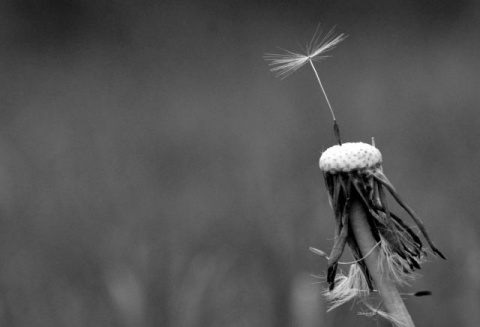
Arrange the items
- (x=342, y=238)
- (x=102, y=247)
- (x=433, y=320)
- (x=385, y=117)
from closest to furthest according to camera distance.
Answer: (x=342, y=238)
(x=433, y=320)
(x=102, y=247)
(x=385, y=117)

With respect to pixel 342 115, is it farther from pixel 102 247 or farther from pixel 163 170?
pixel 102 247

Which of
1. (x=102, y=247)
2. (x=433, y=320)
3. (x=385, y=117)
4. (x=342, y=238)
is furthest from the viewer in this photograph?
(x=385, y=117)

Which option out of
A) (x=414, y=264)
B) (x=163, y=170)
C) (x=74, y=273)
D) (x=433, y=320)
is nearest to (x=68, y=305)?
(x=74, y=273)

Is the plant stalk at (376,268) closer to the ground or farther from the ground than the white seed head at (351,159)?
closer to the ground

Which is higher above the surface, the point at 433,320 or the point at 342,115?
the point at 342,115

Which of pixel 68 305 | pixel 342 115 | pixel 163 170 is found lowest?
pixel 68 305
